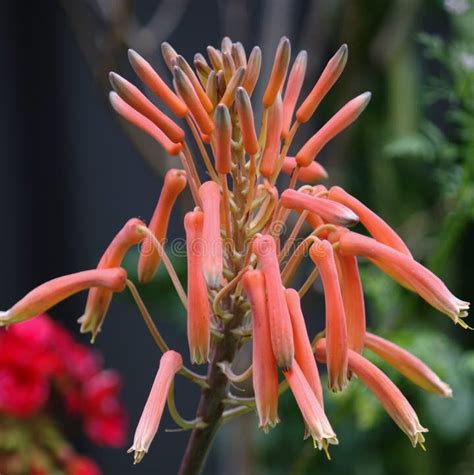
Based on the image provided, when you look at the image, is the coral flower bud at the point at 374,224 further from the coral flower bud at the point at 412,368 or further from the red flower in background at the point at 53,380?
the red flower in background at the point at 53,380

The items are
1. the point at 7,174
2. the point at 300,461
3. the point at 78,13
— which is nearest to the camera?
the point at 300,461

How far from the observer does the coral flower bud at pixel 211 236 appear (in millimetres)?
749

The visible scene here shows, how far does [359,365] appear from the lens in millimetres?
786

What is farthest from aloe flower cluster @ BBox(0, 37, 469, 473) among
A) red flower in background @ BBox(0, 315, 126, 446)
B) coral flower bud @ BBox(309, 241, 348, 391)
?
red flower in background @ BBox(0, 315, 126, 446)

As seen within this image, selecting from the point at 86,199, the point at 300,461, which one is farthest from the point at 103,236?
the point at 300,461

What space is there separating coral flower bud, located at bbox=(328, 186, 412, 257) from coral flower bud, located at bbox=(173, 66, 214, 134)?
0.49ft

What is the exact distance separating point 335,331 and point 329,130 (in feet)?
0.76

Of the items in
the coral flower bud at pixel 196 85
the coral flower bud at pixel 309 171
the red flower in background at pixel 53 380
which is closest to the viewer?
the coral flower bud at pixel 196 85

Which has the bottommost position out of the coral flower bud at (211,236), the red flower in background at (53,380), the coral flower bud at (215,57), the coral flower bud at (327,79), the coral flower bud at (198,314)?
the red flower in background at (53,380)

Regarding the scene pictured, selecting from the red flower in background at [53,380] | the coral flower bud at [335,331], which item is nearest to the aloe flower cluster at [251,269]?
the coral flower bud at [335,331]

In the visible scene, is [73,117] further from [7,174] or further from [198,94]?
[198,94]

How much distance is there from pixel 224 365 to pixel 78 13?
4.95 feet

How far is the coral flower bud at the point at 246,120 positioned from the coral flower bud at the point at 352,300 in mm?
138

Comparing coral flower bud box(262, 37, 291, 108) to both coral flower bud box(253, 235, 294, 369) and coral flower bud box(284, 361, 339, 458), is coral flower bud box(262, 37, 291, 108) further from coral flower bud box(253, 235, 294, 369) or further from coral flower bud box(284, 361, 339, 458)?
coral flower bud box(284, 361, 339, 458)
